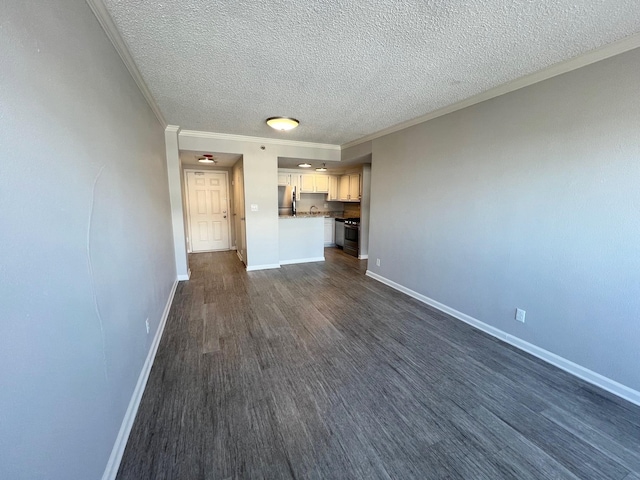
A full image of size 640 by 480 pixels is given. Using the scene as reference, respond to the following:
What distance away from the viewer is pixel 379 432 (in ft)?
5.45

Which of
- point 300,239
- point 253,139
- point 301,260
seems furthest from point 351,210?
point 253,139

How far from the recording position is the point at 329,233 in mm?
7777

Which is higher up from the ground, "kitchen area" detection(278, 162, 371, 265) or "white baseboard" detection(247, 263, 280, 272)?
"kitchen area" detection(278, 162, 371, 265)

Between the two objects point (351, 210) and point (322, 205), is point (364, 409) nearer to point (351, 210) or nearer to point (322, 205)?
point (351, 210)

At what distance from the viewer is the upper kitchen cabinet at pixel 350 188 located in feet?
21.6

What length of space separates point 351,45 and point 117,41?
1.61 metres

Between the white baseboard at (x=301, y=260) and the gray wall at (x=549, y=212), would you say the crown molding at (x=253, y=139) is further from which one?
the white baseboard at (x=301, y=260)

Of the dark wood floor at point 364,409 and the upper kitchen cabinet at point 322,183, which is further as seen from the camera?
the upper kitchen cabinet at point 322,183

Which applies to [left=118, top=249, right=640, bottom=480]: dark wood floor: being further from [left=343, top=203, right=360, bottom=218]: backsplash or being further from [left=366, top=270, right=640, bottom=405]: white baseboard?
[left=343, top=203, right=360, bottom=218]: backsplash

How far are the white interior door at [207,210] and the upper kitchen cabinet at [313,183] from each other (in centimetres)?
204

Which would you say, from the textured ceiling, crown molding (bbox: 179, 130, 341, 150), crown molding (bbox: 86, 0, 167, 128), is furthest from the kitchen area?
crown molding (bbox: 86, 0, 167, 128)

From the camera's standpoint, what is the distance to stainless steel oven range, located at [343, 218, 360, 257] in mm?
6434

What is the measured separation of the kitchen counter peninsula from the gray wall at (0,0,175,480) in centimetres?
384

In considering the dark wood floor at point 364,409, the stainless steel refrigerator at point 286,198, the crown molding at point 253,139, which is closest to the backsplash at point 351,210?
the stainless steel refrigerator at point 286,198
